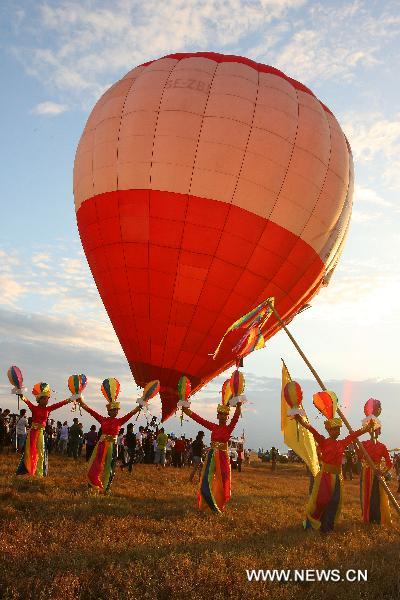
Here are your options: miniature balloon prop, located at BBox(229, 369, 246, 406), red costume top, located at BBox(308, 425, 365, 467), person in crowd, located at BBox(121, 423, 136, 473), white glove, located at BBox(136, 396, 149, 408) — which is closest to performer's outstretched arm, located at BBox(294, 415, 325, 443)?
red costume top, located at BBox(308, 425, 365, 467)

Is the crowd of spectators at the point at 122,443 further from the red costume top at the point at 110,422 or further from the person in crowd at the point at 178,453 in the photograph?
the red costume top at the point at 110,422

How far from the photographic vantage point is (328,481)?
9.00m

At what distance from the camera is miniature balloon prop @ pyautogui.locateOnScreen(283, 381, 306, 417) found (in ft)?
30.2

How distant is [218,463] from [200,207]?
7844mm

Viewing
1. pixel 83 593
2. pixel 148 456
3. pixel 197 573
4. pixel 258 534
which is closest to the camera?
pixel 83 593

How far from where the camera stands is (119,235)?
15.8m

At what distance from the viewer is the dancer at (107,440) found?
1077 cm

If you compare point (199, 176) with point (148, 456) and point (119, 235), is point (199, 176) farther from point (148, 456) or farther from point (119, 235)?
point (148, 456)

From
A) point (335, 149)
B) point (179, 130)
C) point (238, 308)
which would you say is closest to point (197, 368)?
point (238, 308)

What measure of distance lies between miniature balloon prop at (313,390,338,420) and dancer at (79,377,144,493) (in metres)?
3.84

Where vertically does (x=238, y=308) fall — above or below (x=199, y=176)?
below

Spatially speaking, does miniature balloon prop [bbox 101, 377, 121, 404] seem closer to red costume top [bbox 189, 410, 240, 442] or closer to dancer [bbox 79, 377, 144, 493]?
dancer [bbox 79, 377, 144, 493]

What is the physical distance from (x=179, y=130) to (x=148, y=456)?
45.3 ft

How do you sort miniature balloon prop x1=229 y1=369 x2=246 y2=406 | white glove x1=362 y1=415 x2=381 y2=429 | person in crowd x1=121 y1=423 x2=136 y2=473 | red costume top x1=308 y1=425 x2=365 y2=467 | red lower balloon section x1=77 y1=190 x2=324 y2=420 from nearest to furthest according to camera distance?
1. red costume top x1=308 y1=425 x2=365 y2=467
2. white glove x1=362 y1=415 x2=381 y2=429
3. miniature balloon prop x1=229 y1=369 x2=246 y2=406
4. red lower balloon section x1=77 y1=190 x2=324 y2=420
5. person in crowd x1=121 y1=423 x2=136 y2=473
